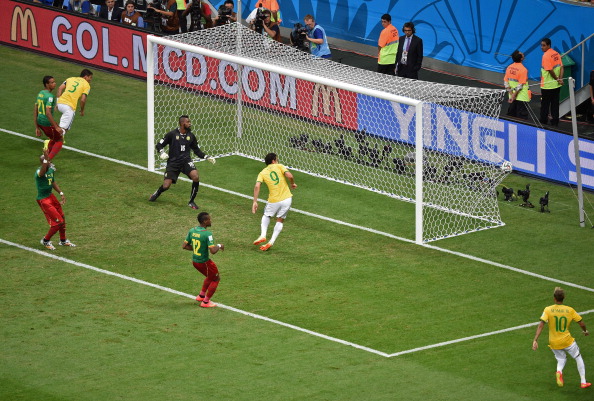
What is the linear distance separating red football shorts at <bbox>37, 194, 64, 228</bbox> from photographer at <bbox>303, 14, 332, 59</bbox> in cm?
1192

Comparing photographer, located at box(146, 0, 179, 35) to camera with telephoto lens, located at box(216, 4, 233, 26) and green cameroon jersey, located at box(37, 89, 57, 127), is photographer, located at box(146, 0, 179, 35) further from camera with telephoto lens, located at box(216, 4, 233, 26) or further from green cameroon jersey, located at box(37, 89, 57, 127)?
green cameroon jersey, located at box(37, 89, 57, 127)

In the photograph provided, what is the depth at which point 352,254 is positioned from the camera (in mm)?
23297

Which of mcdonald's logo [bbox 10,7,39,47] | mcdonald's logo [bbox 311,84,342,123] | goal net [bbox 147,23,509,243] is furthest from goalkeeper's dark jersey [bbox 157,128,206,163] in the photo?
mcdonald's logo [bbox 10,7,39,47]

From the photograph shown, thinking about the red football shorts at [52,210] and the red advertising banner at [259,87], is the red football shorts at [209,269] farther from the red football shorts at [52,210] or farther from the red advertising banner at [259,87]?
the red advertising banner at [259,87]

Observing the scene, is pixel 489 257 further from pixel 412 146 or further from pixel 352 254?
pixel 412 146

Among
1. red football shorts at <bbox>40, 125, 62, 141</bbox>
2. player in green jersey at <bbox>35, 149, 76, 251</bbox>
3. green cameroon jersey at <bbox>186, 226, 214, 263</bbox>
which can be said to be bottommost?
red football shorts at <bbox>40, 125, 62, 141</bbox>

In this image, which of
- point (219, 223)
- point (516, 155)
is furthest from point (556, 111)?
point (219, 223)

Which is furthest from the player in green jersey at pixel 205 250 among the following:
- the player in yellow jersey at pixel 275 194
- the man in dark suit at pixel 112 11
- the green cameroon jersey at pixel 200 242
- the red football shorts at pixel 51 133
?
the man in dark suit at pixel 112 11

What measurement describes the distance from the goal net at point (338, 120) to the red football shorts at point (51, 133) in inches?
87.8

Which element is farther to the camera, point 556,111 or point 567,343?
point 556,111

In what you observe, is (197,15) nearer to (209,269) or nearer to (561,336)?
(209,269)

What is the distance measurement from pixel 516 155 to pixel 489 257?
5.68 meters

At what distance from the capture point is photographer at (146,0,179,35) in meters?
35.1

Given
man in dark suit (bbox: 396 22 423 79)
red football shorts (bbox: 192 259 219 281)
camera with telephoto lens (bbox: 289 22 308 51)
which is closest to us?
red football shorts (bbox: 192 259 219 281)
